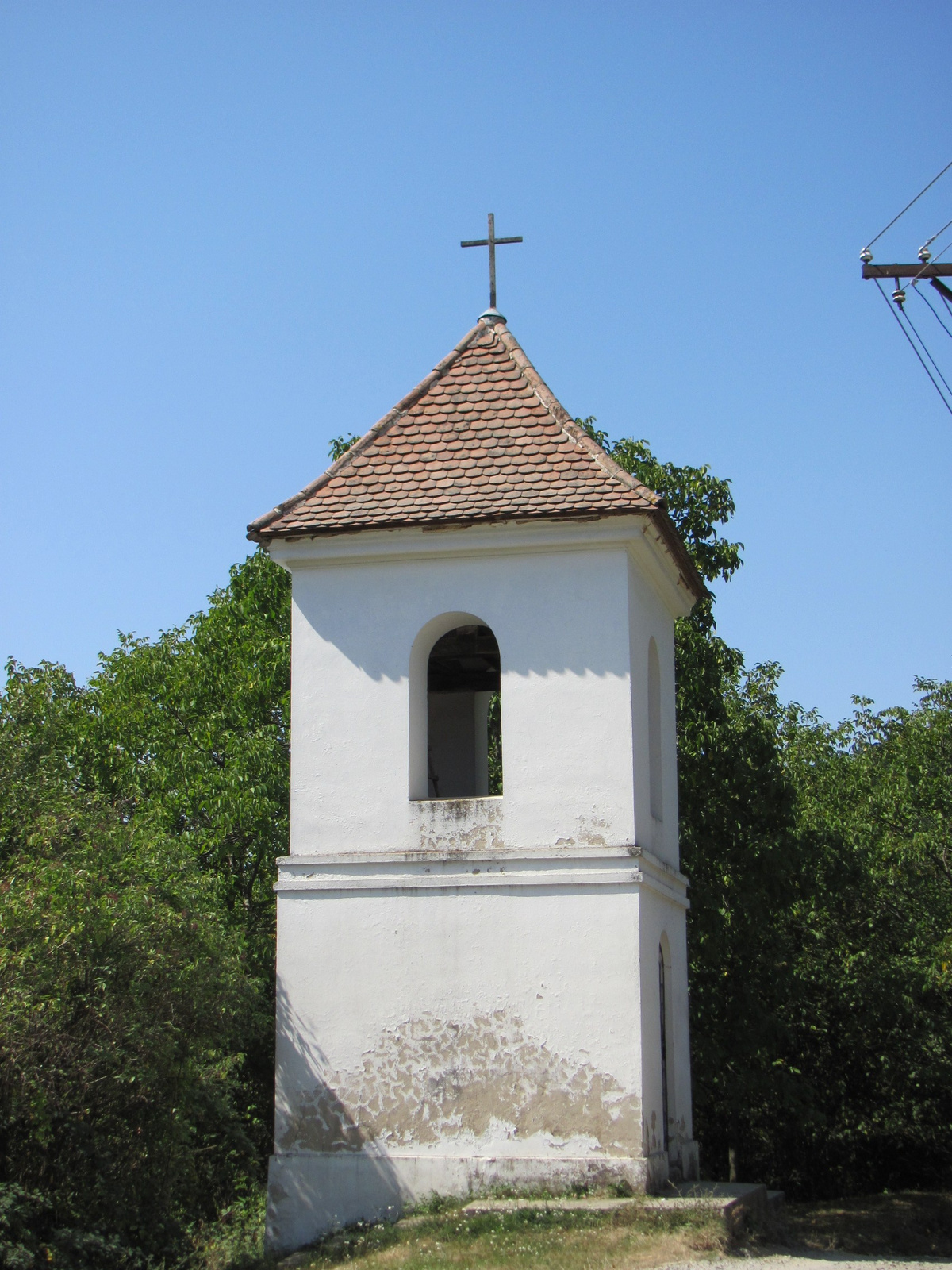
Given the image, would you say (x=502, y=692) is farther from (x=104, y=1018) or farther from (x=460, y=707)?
(x=104, y=1018)

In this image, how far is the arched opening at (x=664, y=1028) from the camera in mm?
11547

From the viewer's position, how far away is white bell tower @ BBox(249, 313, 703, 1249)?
10.7 metres

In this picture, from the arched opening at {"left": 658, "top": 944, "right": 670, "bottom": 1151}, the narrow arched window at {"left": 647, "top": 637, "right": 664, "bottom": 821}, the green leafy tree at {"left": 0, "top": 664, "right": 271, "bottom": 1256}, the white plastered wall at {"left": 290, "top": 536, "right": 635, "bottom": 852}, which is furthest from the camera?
the narrow arched window at {"left": 647, "top": 637, "right": 664, "bottom": 821}

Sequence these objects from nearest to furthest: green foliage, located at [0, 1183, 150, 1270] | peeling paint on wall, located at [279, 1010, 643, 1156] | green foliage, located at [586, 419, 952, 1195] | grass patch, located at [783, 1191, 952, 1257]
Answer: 1. green foliage, located at [0, 1183, 150, 1270]
2. peeling paint on wall, located at [279, 1010, 643, 1156]
3. grass patch, located at [783, 1191, 952, 1257]
4. green foliage, located at [586, 419, 952, 1195]

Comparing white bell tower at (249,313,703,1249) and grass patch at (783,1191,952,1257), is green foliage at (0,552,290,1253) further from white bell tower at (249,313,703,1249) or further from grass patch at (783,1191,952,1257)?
grass patch at (783,1191,952,1257)

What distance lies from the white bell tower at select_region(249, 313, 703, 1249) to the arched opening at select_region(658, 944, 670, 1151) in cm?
6

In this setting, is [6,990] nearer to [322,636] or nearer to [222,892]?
[322,636]

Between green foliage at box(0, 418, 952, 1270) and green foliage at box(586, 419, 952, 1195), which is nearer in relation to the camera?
green foliage at box(0, 418, 952, 1270)

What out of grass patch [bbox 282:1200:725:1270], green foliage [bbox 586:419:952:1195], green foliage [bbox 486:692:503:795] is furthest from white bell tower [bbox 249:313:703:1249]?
green foliage [bbox 486:692:503:795]

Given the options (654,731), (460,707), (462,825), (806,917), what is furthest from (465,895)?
(806,917)

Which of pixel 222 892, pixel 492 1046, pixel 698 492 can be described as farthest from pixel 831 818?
pixel 492 1046

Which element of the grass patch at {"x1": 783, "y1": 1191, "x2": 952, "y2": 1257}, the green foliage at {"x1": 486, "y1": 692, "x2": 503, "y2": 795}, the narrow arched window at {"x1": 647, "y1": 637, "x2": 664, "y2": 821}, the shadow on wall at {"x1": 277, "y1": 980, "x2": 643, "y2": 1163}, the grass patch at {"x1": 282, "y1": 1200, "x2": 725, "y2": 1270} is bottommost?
the grass patch at {"x1": 783, "y1": 1191, "x2": 952, "y2": 1257}

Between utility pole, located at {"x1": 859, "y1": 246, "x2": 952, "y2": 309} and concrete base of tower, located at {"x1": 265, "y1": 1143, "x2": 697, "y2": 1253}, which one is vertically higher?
utility pole, located at {"x1": 859, "y1": 246, "x2": 952, "y2": 309}

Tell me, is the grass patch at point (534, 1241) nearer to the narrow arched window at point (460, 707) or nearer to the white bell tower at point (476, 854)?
the white bell tower at point (476, 854)
